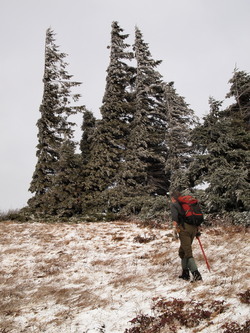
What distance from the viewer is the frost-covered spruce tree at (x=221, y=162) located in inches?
428

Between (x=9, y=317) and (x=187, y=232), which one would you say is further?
(x=187, y=232)

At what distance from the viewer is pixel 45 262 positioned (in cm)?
877

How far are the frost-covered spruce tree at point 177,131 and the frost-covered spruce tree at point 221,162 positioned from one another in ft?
15.2

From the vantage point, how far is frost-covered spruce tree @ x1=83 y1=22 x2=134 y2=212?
58.2 feet

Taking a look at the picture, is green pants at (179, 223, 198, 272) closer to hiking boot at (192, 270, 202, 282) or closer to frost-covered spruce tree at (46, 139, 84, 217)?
hiking boot at (192, 270, 202, 282)

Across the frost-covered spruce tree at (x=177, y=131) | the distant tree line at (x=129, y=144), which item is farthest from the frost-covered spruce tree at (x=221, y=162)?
the frost-covered spruce tree at (x=177, y=131)

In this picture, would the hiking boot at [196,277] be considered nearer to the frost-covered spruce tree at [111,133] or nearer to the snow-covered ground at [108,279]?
the snow-covered ground at [108,279]

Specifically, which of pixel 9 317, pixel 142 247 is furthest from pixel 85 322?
pixel 142 247

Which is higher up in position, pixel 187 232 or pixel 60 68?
pixel 60 68

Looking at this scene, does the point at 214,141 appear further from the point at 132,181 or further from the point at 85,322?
the point at 85,322

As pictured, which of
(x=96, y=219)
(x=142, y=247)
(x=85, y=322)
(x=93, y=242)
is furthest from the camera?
(x=96, y=219)

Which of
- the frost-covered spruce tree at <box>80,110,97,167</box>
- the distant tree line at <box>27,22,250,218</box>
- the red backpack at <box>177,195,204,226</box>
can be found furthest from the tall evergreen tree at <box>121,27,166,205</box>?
the red backpack at <box>177,195,204,226</box>

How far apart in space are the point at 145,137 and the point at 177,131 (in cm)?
274

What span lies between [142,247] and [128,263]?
162 centimetres
